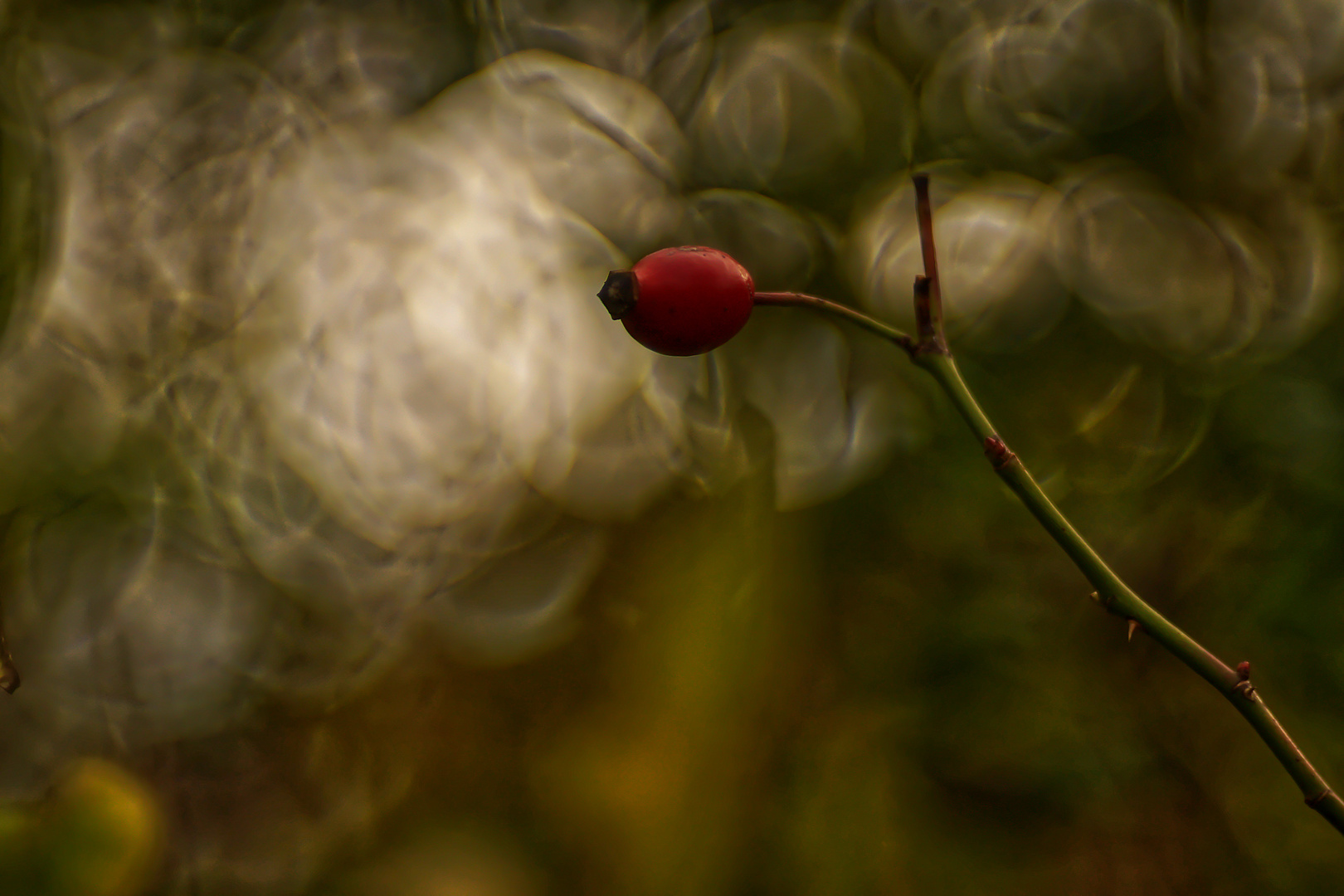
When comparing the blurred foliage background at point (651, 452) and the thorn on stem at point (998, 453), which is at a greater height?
the thorn on stem at point (998, 453)

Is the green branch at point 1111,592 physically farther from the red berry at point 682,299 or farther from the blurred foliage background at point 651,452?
the blurred foliage background at point 651,452

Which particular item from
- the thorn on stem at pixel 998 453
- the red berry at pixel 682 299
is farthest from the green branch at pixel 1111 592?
the red berry at pixel 682 299

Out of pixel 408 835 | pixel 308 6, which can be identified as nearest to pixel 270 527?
pixel 408 835

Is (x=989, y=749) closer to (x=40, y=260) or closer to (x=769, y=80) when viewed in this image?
(x=40, y=260)

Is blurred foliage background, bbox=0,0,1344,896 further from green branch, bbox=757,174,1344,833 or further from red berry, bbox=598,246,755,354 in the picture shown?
green branch, bbox=757,174,1344,833

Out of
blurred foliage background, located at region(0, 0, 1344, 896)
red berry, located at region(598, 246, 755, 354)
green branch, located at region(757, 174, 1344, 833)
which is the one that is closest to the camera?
green branch, located at region(757, 174, 1344, 833)

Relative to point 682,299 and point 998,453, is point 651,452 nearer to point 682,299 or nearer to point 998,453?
point 682,299

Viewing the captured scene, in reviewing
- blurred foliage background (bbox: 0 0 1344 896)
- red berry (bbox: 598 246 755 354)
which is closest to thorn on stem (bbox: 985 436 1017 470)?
red berry (bbox: 598 246 755 354)
